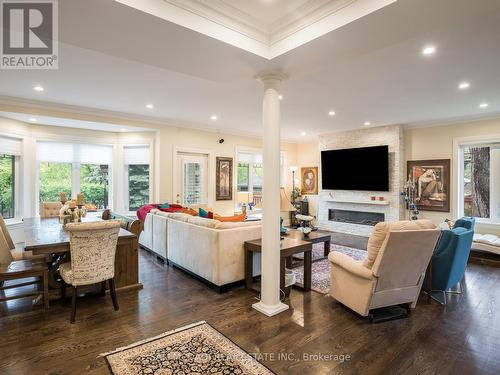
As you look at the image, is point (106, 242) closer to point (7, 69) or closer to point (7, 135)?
point (7, 69)

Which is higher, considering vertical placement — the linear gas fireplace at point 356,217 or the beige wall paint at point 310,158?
the beige wall paint at point 310,158

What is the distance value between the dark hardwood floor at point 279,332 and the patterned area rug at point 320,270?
0.30 meters

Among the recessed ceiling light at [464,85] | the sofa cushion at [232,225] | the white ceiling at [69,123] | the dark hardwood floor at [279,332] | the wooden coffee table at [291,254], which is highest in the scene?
the recessed ceiling light at [464,85]

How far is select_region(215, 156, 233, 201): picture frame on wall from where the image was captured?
25.1 feet

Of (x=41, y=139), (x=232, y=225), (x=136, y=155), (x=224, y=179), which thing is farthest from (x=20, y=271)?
(x=224, y=179)

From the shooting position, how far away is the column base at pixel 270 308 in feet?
9.91

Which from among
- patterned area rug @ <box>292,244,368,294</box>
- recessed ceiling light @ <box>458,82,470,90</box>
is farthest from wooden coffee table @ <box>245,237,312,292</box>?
recessed ceiling light @ <box>458,82,470,90</box>

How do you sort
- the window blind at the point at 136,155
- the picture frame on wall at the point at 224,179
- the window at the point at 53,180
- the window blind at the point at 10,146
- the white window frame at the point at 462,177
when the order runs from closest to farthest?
the window blind at the point at 10,146, the white window frame at the point at 462,177, the window at the point at 53,180, the window blind at the point at 136,155, the picture frame on wall at the point at 224,179

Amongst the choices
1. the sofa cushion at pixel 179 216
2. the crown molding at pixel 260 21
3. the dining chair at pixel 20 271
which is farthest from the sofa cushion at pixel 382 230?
the dining chair at pixel 20 271

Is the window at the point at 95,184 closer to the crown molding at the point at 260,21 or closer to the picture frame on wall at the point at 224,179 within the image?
the picture frame on wall at the point at 224,179

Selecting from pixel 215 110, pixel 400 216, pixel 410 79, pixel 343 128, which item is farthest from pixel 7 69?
pixel 400 216

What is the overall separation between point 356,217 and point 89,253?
6.79 meters

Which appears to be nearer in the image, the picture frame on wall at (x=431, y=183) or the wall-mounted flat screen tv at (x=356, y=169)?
the picture frame on wall at (x=431, y=183)

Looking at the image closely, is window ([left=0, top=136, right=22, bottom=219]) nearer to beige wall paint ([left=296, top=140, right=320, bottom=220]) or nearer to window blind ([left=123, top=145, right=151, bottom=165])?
window blind ([left=123, top=145, right=151, bottom=165])
